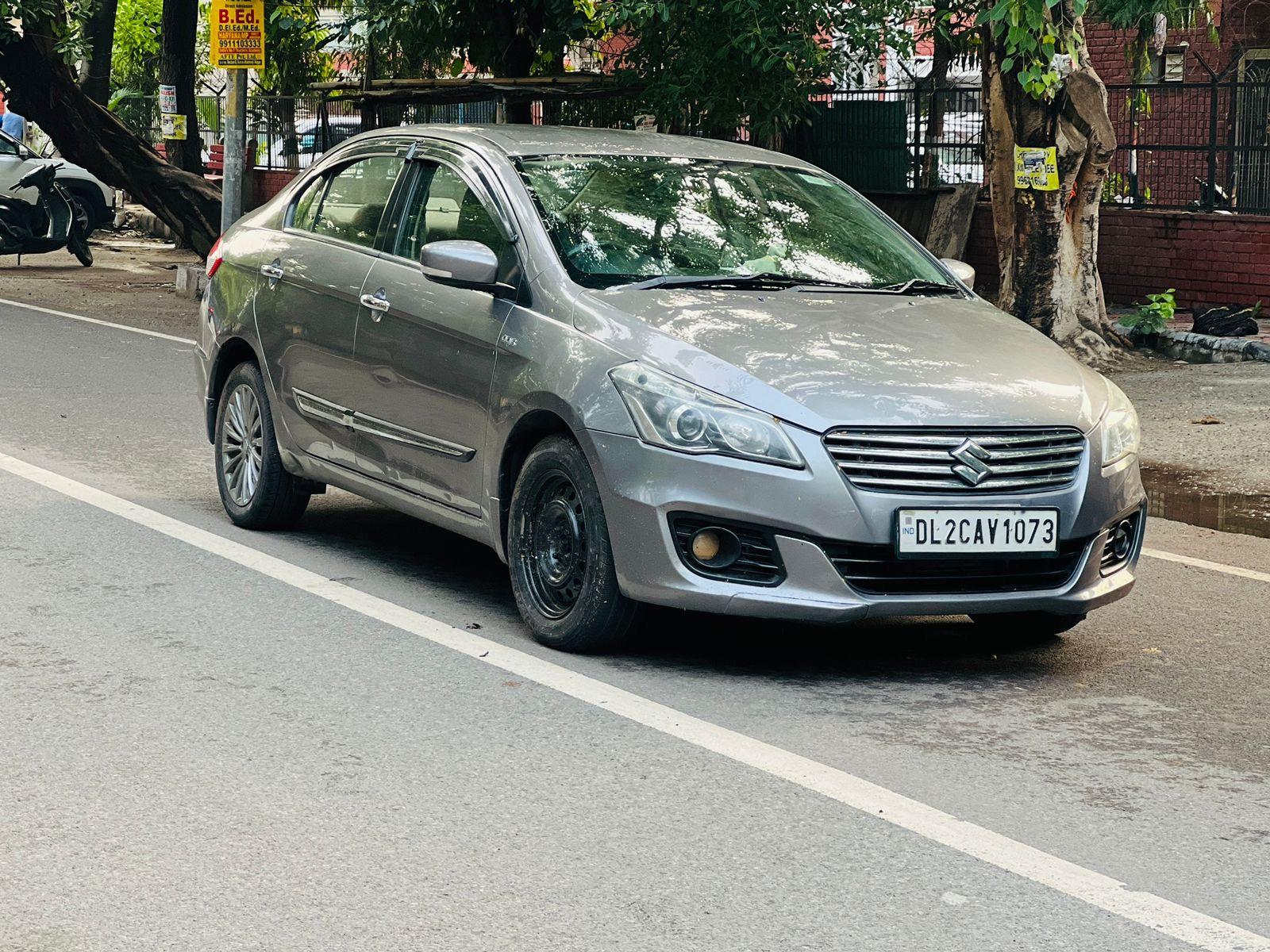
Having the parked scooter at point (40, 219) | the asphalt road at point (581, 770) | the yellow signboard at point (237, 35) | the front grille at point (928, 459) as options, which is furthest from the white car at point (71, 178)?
the front grille at point (928, 459)

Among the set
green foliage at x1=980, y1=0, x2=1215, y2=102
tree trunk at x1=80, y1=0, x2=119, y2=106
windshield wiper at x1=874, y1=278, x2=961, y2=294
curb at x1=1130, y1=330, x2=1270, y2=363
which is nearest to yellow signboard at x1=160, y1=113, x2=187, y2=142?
tree trunk at x1=80, y1=0, x2=119, y2=106

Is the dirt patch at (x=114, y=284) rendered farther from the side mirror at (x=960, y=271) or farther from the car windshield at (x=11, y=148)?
the side mirror at (x=960, y=271)

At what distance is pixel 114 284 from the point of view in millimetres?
22438

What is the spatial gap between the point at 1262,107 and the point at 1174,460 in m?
7.88

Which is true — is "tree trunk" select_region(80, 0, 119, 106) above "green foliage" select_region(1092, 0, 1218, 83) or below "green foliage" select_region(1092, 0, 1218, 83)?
above

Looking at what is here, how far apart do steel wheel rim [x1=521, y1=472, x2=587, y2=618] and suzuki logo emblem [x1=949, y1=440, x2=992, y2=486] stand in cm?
114

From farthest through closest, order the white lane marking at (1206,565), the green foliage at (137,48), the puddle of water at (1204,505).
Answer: the green foliage at (137,48) < the puddle of water at (1204,505) < the white lane marking at (1206,565)

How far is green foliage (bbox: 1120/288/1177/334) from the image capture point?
1552 centimetres

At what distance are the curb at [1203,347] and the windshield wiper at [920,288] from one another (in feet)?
27.3

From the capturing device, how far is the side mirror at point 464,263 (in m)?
6.36

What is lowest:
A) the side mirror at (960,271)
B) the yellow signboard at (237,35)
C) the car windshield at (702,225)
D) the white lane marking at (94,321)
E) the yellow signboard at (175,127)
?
the white lane marking at (94,321)

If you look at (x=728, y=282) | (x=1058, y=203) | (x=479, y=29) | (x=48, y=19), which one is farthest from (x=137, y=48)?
(x=728, y=282)

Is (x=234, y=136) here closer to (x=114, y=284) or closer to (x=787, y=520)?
(x=114, y=284)

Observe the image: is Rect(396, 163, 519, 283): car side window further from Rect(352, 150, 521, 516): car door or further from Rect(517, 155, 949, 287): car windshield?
Rect(517, 155, 949, 287): car windshield
